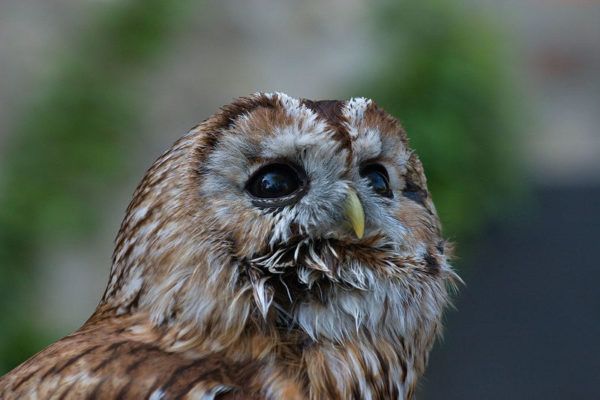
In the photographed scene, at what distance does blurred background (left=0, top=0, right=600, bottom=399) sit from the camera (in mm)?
4074

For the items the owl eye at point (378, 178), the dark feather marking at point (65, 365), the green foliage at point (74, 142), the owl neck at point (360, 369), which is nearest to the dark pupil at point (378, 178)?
the owl eye at point (378, 178)

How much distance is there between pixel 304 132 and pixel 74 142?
258 centimetres

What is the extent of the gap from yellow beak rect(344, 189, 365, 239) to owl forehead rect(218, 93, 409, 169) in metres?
0.07

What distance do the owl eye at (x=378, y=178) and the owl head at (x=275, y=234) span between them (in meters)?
0.02

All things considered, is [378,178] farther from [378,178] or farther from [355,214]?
[355,214]

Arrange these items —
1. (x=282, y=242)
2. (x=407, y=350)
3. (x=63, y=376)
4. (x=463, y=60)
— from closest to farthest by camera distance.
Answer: (x=63, y=376), (x=282, y=242), (x=407, y=350), (x=463, y=60)

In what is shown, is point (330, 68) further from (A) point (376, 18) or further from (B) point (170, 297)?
(B) point (170, 297)

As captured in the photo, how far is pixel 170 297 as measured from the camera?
5.72ft

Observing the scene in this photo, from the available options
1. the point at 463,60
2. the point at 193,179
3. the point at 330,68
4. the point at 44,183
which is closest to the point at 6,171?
the point at 44,183

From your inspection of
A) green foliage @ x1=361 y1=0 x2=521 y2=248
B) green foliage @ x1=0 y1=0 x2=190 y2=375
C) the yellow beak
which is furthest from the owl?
green foliage @ x1=0 y1=0 x2=190 y2=375

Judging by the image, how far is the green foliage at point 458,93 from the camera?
4016 mm

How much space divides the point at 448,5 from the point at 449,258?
231 cm

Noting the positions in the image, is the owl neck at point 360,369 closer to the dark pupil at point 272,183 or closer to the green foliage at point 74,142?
the dark pupil at point 272,183

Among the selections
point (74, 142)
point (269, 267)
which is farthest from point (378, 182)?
point (74, 142)
